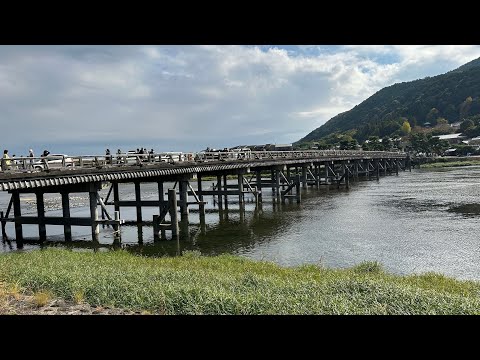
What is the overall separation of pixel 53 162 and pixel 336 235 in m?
15.1

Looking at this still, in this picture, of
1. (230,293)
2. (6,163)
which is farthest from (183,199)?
(230,293)

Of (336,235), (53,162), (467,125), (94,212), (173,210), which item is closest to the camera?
(53,162)

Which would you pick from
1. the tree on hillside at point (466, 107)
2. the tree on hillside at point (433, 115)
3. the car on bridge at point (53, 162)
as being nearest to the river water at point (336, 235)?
the car on bridge at point (53, 162)

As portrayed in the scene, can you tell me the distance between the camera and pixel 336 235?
21.8m

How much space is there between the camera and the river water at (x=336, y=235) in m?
16.8

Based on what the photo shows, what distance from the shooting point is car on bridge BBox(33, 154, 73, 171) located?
17672mm

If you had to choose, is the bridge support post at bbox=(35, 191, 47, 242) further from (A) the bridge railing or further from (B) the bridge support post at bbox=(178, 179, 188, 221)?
(B) the bridge support post at bbox=(178, 179, 188, 221)

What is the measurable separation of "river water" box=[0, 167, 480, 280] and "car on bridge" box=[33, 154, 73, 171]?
4.24 metres

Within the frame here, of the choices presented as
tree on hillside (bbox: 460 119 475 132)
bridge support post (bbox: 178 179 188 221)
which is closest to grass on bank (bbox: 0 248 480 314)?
bridge support post (bbox: 178 179 188 221)

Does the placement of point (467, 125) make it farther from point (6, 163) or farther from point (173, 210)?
point (6, 163)

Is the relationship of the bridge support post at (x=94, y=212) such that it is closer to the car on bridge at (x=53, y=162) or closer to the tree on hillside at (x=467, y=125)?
the car on bridge at (x=53, y=162)

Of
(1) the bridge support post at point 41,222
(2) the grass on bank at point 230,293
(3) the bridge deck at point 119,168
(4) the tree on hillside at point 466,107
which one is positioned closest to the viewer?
(2) the grass on bank at point 230,293

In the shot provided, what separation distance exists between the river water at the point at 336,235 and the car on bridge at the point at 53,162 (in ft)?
13.9
